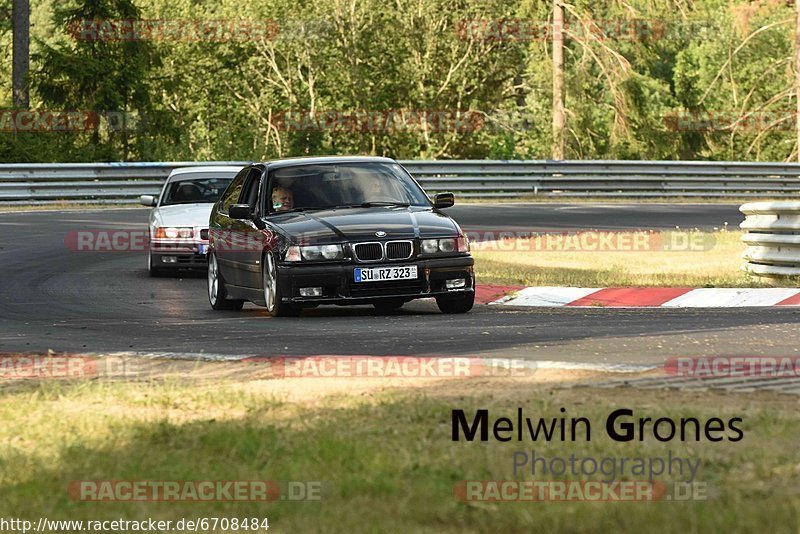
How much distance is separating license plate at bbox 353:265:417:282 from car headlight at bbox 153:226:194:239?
21.1 feet

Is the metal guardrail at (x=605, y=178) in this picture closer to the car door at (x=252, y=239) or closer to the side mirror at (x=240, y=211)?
the car door at (x=252, y=239)

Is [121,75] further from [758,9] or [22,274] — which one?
[22,274]

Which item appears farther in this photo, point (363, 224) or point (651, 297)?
point (651, 297)

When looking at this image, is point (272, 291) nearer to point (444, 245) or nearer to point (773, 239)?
point (444, 245)

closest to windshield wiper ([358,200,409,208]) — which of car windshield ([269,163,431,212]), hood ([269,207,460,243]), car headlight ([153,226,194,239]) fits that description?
car windshield ([269,163,431,212])

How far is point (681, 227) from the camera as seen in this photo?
2716 cm

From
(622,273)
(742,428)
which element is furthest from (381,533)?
(622,273)

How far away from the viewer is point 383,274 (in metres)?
13.0

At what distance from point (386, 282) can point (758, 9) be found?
33048mm

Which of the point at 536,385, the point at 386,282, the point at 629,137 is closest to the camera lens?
the point at 536,385

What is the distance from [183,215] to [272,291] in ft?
20.2

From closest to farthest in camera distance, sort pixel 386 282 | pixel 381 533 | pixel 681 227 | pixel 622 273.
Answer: pixel 381 533 < pixel 386 282 < pixel 622 273 < pixel 681 227

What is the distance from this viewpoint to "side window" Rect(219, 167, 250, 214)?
Answer: 49.6 ft

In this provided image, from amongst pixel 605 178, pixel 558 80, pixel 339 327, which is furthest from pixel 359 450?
pixel 558 80
